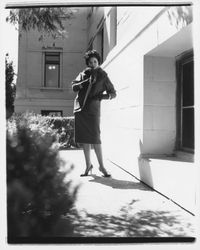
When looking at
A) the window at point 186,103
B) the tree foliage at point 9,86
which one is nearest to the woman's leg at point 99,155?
the window at point 186,103

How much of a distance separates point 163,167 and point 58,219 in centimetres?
173

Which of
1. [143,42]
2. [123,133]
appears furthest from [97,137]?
[143,42]

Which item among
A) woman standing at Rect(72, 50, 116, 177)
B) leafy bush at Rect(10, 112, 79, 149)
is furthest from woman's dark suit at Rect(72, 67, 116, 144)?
leafy bush at Rect(10, 112, 79, 149)

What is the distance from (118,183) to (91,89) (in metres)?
1.26

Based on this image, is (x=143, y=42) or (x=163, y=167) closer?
(x=163, y=167)

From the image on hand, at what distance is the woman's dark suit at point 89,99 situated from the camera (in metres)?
3.77

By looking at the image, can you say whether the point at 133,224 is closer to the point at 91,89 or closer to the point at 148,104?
the point at 91,89

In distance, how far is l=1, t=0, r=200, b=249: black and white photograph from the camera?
1.82 m

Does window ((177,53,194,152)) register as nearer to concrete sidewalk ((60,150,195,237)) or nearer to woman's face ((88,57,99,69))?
concrete sidewalk ((60,150,195,237))

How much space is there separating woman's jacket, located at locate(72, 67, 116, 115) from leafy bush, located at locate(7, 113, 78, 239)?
1.95 metres

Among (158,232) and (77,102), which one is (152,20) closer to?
(77,102)

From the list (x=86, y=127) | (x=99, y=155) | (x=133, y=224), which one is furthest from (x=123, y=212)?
(x=86, y=127)

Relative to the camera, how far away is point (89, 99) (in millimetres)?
3791

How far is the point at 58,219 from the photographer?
1914 millimetres
